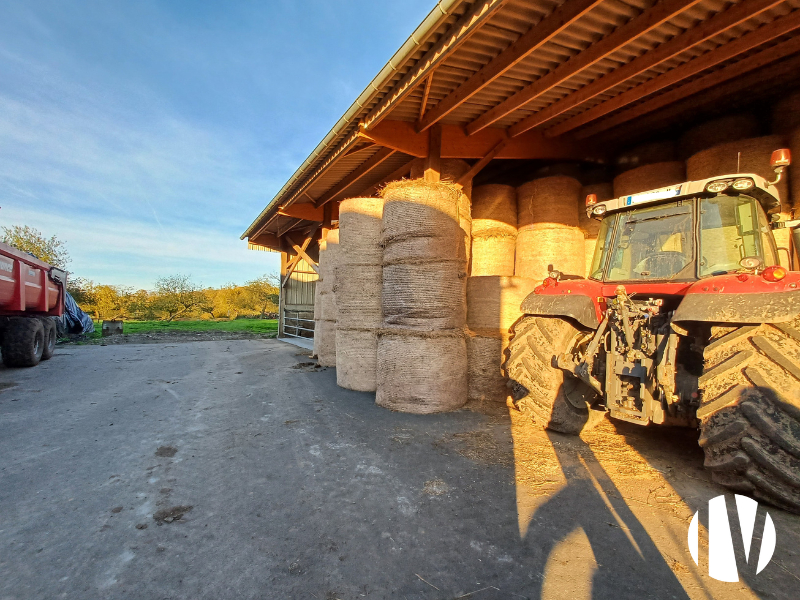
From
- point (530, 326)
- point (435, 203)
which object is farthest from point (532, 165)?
point (530, 326)

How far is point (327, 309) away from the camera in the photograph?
743cm

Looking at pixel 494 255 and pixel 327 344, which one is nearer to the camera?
pixel 494 255

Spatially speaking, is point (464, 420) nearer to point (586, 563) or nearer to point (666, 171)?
point (586, 563)

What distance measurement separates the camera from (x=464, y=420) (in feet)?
13.5

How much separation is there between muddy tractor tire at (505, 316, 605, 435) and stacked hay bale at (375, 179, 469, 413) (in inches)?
36.7

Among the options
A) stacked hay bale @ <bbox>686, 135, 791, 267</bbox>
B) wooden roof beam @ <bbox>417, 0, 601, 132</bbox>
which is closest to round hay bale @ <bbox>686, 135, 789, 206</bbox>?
stacked hay bale @ <bbox>686, 135, 791, 267</bbox>

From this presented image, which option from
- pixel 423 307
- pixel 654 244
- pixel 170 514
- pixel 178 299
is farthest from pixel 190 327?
pixel 654 244

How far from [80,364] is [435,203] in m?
8.79

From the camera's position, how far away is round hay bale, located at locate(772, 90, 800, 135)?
14.4 ft

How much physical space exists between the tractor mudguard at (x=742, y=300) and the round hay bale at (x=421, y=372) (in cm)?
238

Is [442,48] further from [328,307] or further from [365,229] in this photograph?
[328,307]

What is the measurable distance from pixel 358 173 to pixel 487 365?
5.33 metres

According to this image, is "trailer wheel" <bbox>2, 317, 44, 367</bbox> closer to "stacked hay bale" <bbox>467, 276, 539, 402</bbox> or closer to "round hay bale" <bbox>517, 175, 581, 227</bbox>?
"stacked hay bale" <bbox>467, 276, 539, 402</bbox>

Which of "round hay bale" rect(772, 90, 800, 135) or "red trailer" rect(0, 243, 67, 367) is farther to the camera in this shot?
"red trailer" rect(0, 243, 67, 367)
